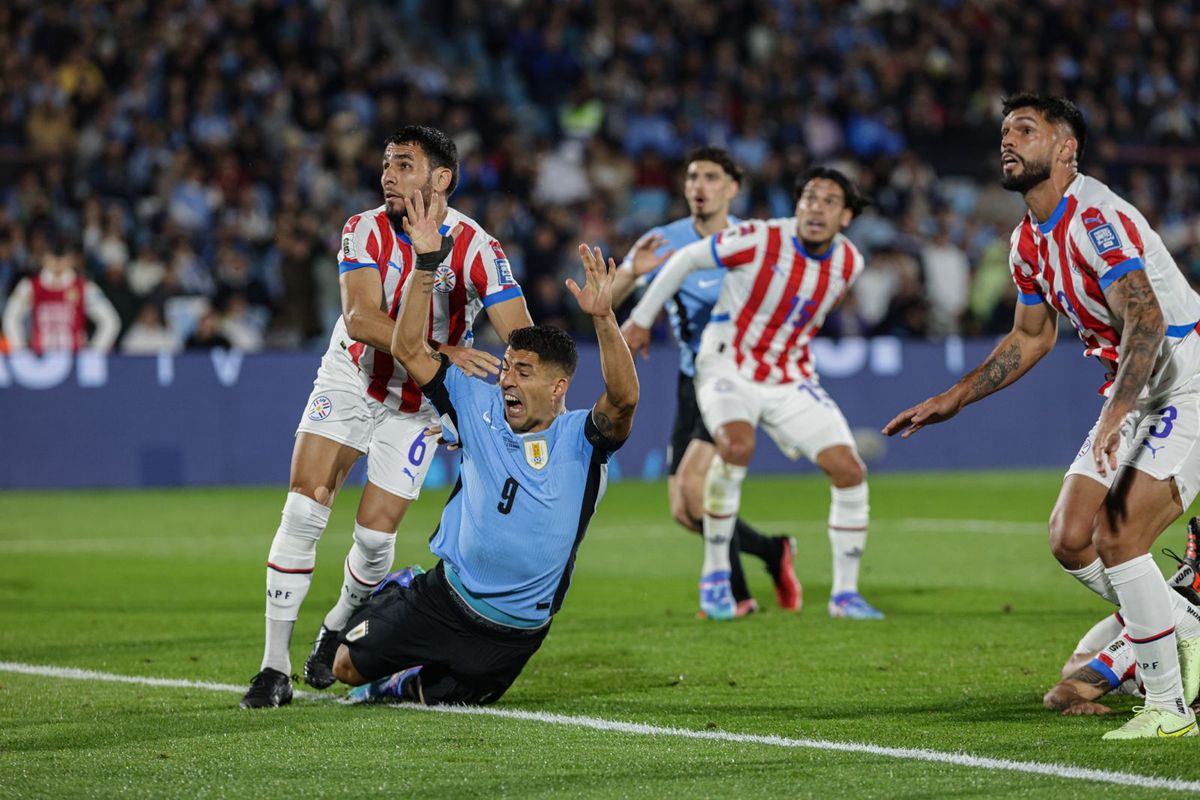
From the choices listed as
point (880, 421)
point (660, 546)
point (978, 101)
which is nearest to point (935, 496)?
point (880, 421)

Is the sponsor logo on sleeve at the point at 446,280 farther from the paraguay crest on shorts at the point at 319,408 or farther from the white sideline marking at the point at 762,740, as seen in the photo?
the white sideline marking at the point at 762,740

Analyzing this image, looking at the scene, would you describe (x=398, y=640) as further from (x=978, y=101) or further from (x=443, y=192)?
(x=978, y=101)

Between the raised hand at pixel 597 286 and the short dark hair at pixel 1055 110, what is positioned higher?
the short dark hair at pixel 1055 110

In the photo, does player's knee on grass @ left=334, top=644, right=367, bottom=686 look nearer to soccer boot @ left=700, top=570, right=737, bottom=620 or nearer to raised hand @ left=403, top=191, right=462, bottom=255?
raised hand @ left=403, top=191, right=462, bottom=255

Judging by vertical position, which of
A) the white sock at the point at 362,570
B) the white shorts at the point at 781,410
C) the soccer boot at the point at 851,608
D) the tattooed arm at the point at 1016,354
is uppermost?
the tattooed arm at the point at 1016,354

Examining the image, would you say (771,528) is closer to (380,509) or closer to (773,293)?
(773,293)

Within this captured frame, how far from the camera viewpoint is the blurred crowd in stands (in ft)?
64.8

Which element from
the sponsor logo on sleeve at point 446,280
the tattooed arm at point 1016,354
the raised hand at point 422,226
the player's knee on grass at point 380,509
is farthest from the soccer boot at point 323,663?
the tattooed arm at point 1016,354

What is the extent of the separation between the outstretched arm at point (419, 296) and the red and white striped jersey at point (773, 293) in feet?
12.8

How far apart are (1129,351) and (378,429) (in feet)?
10.9

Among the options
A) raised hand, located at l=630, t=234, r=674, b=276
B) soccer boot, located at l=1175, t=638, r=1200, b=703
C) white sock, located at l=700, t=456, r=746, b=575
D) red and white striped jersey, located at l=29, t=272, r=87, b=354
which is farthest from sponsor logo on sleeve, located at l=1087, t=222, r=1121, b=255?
red and white striped jersey, located at l=29, t=272, r=87, b=354

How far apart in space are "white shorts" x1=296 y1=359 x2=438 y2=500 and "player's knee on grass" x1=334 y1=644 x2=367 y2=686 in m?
0.93

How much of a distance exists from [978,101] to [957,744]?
21.4 meters

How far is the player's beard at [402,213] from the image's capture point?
7539mm
